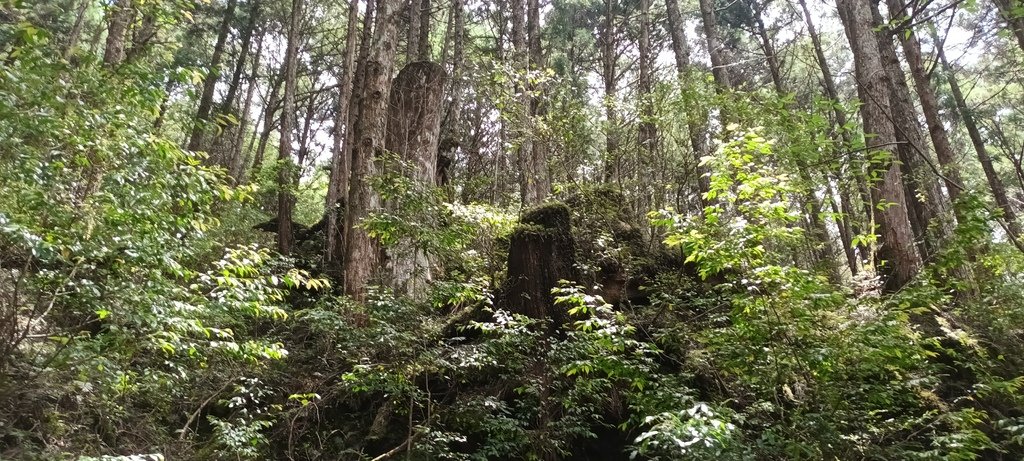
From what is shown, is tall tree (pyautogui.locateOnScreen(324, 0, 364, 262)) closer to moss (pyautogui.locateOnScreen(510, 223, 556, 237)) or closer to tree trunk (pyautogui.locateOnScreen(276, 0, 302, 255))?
tree trunk (pyautogui.locateOnScreen(276, 0, 302, 255))

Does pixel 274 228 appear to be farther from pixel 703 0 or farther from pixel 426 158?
pixel 703 0

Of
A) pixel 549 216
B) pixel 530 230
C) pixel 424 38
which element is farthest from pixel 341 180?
pixel 530 230

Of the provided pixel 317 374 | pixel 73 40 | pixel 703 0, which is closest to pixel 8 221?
pixel 317 374

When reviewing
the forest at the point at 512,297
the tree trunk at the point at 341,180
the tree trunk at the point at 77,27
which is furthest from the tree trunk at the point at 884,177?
the tree trunk at the point at 341,180

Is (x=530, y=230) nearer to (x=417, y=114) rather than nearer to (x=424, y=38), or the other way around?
(x=417, y=114)

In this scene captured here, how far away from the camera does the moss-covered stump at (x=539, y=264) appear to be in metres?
6.77

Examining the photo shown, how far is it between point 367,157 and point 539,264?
344cm

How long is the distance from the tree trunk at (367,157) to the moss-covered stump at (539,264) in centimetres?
251

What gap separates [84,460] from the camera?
10.6ft

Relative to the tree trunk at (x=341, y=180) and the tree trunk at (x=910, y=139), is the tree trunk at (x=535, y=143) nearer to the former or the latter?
the tree trunk at (x=341, y=180)

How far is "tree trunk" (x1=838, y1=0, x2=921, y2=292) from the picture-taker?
24.9 feet

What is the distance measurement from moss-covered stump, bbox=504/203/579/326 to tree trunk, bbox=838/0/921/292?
4.33 meters

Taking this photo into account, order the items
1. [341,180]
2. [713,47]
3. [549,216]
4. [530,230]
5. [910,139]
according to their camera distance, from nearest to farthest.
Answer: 1. [530,230]
2. [549,216]
3. [910,139]
4. [713,47]
5. [341,180]

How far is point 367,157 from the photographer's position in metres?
8.61
